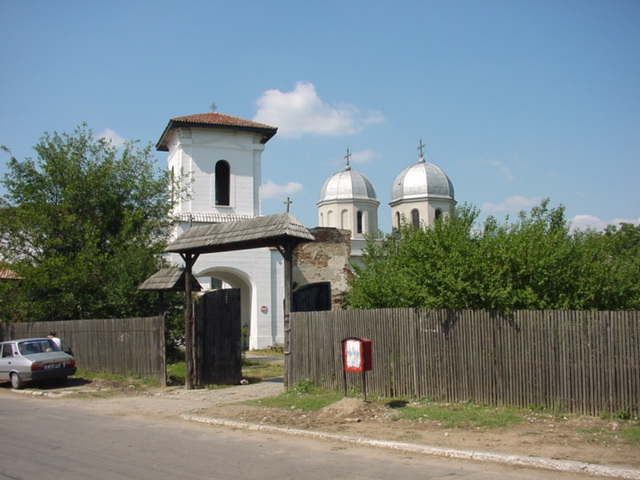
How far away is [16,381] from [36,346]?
116cm

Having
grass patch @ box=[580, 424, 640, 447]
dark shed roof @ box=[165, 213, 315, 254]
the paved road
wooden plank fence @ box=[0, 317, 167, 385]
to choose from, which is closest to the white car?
wooden plank fence @ box=[0, 317, 167, 385]

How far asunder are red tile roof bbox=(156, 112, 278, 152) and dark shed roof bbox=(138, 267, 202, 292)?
56.7 ft

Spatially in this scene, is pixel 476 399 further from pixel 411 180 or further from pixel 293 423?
pixel 411 180

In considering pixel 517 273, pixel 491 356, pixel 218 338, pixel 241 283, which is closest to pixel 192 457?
pixel 491 356

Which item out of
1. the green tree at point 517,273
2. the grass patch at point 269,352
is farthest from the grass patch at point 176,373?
the grass patch at point 269,352

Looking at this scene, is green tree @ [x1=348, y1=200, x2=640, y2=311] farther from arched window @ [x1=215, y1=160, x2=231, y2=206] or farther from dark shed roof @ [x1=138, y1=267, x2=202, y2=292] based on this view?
arched window @ [x1=215, y1=160, x2=231, y2=206]

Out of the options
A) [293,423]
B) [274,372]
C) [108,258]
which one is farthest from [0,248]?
[293,423]

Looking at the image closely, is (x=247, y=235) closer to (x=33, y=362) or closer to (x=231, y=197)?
(x=33, y=362)

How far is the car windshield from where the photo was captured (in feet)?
61.4

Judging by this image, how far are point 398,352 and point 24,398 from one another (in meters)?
10.4

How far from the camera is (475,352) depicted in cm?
1159

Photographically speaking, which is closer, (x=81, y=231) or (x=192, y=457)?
(x=192, y=457)

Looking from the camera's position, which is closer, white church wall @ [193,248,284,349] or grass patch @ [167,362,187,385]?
grass patch @ [167,362,187,385]

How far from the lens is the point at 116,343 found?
63.2ft
